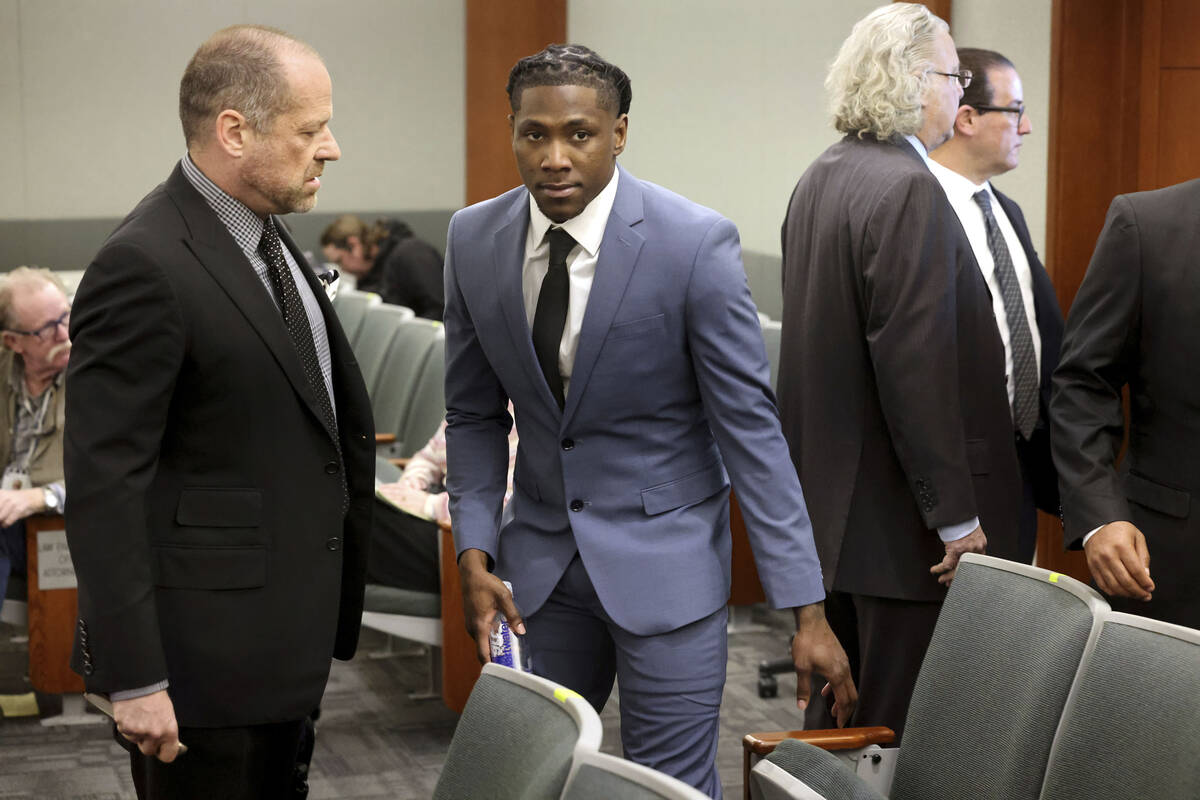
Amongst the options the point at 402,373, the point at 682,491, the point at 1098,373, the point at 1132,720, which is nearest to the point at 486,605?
the point at 682,491

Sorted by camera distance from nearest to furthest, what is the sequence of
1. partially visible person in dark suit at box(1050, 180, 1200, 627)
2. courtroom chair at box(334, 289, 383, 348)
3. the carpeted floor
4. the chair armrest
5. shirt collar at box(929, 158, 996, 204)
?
the chair armrest → partially visible person in dark suit at box(1050, 180, 1200, 627) → shirt collar at box(929, 158, 996, 204) → the carpeted floor → courtroom chair at box(334, 289, 383, 348)

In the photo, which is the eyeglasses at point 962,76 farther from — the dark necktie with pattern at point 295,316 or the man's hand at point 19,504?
the man's hand at point 19,504

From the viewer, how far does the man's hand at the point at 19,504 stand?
3.90 m

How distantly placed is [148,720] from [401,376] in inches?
147

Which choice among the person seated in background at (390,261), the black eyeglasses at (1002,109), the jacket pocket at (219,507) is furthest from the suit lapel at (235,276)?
the person seated in background at (390,261)

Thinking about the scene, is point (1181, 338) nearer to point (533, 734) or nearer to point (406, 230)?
point (533, 734)

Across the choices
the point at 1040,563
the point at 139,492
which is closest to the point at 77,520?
the point at 139,492

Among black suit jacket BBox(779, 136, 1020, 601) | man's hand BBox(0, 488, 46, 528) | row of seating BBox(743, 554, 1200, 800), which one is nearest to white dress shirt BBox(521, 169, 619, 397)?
row of seating BBox(743, 554, 1200, 800)

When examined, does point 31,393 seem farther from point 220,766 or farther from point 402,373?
point 220,766

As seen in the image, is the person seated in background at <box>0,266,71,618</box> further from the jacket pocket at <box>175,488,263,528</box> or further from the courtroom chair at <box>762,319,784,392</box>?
the jacket pocket at <box>175,488,263,528</box>

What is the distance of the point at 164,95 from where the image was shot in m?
8.62

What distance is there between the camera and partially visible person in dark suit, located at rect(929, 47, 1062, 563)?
2977mm

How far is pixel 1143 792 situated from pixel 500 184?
6916mm

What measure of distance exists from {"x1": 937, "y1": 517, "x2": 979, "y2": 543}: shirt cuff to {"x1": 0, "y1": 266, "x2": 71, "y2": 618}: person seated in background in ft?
8.15
